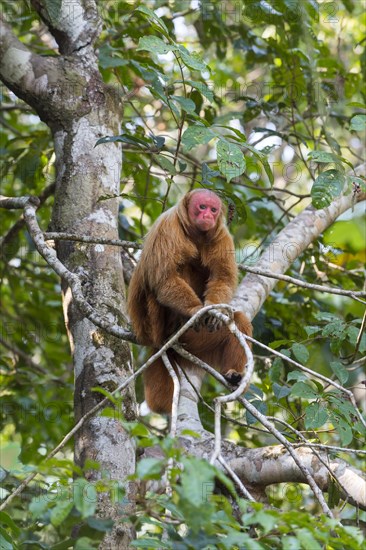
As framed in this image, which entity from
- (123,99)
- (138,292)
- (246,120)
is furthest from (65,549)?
(246,120)

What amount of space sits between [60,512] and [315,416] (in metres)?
2.08

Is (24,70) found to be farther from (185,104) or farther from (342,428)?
(342,428)

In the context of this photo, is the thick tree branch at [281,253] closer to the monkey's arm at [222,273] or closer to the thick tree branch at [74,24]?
the monkey's arm at [222,273]

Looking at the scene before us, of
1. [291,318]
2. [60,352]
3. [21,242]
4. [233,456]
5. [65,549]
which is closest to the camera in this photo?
[65,549]

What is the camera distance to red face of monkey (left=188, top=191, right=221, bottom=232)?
17.0ft

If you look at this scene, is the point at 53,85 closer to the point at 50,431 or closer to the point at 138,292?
the point at 138,292

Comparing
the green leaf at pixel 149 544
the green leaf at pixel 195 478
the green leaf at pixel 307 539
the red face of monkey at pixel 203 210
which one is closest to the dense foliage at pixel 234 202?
the red face of monkey at pixel 203 210

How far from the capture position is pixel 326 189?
4.57 m

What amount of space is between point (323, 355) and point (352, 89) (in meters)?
3.17

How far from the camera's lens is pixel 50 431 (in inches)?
287

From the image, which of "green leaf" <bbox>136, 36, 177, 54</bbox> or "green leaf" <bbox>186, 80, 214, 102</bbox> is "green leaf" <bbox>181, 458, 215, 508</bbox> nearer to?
"green leaf" <bbox>136, 36, 177, 54</bbox>

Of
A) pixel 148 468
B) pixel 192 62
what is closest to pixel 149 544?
pixel 148 468

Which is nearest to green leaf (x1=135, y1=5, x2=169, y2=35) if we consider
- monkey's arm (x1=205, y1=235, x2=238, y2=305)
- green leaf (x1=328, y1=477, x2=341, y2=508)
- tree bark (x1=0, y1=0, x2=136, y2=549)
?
tree bark (x1=0, y1=0, x2=136, y2=549)

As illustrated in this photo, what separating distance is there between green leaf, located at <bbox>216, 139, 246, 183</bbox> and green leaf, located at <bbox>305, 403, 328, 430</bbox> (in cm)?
151
